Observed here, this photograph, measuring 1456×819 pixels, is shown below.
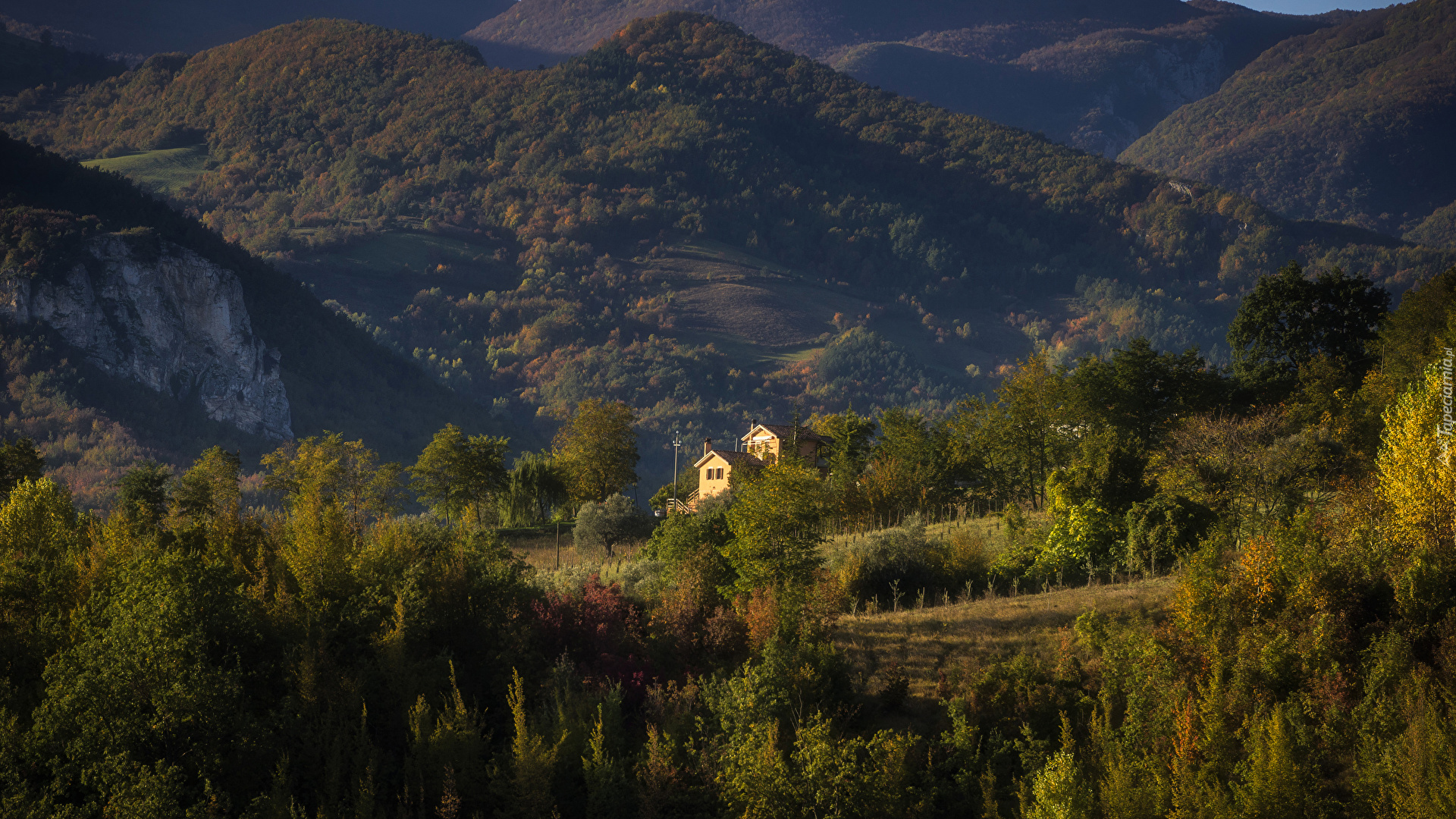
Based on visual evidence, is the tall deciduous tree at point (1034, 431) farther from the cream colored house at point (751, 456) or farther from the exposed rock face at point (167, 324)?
the exposed rock face at point (167, 324)

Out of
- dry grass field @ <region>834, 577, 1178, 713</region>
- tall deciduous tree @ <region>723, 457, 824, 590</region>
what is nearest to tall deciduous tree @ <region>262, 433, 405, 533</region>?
tall deciduous tree @ <region>723, 457, 824, 590</region>

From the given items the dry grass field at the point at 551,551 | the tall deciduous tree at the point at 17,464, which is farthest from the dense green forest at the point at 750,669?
the tall deciduous tree at the point at 17,464

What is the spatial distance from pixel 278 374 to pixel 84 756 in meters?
168

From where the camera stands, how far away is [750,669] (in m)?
21.3

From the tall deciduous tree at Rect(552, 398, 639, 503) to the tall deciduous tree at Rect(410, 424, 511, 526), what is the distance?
500cm

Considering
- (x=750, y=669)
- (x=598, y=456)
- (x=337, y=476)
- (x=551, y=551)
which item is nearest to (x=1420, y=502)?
(x=750, y=669)

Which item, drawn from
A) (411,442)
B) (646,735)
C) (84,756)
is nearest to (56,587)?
(84,756)

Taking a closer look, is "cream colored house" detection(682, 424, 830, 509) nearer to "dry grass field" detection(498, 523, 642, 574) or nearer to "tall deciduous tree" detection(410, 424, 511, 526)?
"tall deciduous tree" detection(410, 424, 511, 526)

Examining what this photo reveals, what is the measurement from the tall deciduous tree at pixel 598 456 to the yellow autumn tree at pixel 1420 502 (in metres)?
46.7

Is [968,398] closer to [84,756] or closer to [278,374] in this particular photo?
[84,756]

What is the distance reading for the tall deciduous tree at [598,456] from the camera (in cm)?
6619

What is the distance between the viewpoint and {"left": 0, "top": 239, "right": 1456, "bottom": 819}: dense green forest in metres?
18.1

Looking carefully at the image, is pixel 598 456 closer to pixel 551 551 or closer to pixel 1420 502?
pixel 551 551

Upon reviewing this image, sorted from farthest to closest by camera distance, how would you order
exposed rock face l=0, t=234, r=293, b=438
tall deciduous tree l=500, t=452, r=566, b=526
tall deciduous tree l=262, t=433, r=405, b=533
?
exposed rock face l=0, t=234, r=293, b=438
tall deciduous tree l=500, t=452, r=566, b=526
tall deciduous tree l=262, t=433, r=405, b=533
